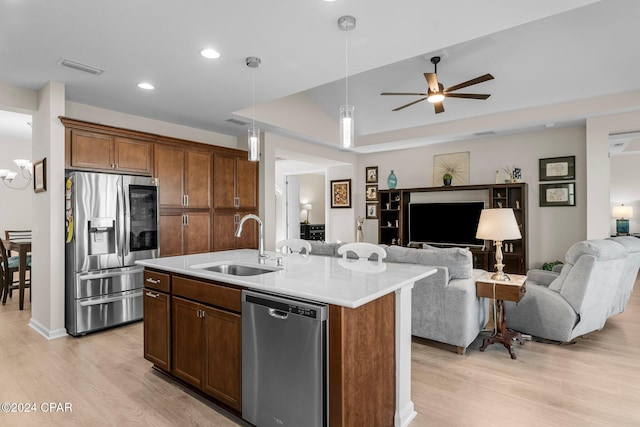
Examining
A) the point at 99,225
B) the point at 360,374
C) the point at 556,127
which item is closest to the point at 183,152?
the point at 99,225

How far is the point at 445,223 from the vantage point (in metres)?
6.68

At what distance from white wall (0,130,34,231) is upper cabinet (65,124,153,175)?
4.16 m

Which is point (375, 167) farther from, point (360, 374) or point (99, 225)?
point (360, 374)

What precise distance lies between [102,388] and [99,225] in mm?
1781

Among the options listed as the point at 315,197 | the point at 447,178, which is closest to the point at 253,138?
the point at 447,178

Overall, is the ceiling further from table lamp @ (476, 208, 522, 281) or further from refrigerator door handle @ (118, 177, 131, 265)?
Result: table lamp @ (476, 208, 522, 281)

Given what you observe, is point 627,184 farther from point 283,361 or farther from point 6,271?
point 6,271

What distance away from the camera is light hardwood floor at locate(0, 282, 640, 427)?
2.10m

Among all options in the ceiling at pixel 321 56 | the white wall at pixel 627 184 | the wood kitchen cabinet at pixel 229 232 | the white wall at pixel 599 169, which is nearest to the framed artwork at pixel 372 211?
the ceiling at pixel 321 56

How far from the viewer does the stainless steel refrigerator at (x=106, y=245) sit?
3.51m

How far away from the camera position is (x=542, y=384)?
249 centimetres

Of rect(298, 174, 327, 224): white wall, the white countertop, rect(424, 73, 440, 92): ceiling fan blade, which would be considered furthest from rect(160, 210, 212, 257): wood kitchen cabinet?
rect(298, 174, 327, 224): white wall

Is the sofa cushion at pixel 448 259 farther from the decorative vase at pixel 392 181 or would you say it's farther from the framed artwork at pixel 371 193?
the framed artwork at pixel 371 193

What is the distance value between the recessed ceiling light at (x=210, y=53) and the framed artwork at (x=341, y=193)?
5.41m
